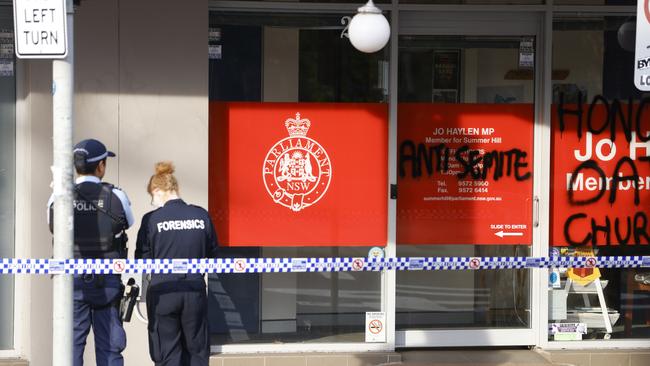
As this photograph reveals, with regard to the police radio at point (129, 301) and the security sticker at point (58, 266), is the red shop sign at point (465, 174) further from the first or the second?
the security sticker at point (58, 266)

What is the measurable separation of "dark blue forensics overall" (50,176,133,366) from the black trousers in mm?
242

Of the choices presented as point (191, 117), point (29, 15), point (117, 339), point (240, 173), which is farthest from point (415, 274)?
point (29, 15)

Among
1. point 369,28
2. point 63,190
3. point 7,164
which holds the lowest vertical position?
point 63,190

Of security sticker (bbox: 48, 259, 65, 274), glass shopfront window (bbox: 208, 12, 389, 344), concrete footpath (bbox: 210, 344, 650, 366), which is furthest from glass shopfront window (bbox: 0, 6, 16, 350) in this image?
security sticker (bbox: 48, 259, 65, 274)

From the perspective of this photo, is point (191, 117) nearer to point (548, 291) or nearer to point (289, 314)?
point (289, 314)

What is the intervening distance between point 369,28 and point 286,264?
1970mm

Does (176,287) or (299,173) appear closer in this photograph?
(176,287)

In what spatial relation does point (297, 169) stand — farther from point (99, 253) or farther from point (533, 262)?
point (99, 253)

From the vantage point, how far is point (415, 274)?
9602mm

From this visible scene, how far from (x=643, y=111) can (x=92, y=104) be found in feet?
15.8

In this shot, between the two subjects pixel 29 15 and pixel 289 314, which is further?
pixel 289 314

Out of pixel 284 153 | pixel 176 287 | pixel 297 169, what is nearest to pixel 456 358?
pixel 297 169

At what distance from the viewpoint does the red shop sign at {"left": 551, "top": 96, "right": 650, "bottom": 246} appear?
9.55 metres

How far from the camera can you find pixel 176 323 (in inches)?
296
